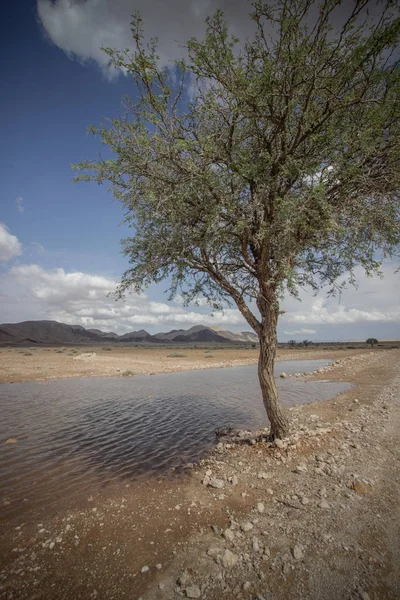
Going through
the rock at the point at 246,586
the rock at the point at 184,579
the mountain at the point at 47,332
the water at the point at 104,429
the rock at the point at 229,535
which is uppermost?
the mountain at the point at 47,332

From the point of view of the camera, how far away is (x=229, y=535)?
5020 mm

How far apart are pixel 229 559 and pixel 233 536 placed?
561mm

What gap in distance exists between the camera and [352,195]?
8555 mm

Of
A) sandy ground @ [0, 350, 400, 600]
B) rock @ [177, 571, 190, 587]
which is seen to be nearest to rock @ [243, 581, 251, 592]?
sandy ground @ [0, 350, 400, 600]

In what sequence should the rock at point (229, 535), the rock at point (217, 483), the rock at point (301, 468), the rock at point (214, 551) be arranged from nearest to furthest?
1. the rock at point (214, 551)
2. the rock at point (229, 535)
3. the rock at point (217, 483)
4. the rock at point (301, 468)

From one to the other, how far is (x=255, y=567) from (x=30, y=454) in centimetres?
872

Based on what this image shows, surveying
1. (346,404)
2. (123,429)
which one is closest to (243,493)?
(123,429)

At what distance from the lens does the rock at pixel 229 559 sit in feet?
14.4

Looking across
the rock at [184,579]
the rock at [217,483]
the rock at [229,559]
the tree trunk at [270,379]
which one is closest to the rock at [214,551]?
the rock at [229,559]

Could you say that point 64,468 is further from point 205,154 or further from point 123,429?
point 205,154

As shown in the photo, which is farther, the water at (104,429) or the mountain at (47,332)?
the mountain at (47,332)

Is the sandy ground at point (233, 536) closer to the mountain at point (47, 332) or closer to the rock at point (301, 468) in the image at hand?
the rock at point (301, 468)

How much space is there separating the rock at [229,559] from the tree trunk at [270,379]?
199 inches

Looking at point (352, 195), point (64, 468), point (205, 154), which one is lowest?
point (64, 468)
